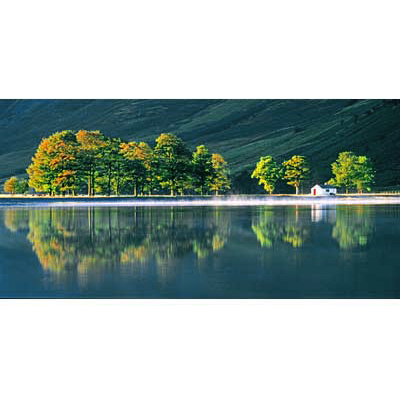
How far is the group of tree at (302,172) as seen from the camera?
92.7 metres

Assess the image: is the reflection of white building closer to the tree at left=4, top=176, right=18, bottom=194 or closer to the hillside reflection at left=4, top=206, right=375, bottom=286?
the hillside reflection at left=4, top=206, right=375, bottom=286

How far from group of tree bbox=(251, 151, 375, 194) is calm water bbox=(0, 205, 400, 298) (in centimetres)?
6366

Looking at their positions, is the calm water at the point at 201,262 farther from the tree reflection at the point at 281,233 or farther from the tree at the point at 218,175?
the tree at the point at 218,175

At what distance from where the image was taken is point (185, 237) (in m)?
25.1

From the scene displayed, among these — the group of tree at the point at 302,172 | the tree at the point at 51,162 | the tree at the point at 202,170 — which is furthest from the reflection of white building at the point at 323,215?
the group of tree at the point at 302,172

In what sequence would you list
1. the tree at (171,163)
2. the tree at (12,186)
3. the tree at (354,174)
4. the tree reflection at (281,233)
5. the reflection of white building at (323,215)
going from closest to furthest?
the tree reflection at (281,233) < the reflection of white building at (323,215) < the tree at (171,163) < the tree at (12,186) < the tree at (354,174)

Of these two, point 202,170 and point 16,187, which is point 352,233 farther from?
point 16,187

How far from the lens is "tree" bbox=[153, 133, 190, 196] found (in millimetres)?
71375

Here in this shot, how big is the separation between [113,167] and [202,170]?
11.5 metres

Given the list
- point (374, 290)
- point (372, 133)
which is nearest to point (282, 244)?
point (374, 290)

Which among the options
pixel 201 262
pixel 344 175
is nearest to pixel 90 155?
pixel 344 175

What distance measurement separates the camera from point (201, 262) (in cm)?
1855

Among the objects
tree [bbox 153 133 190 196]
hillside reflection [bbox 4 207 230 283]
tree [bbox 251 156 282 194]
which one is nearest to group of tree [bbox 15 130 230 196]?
tree [bbox 153 133 190 196]

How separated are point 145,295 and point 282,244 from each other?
32.6 feet
